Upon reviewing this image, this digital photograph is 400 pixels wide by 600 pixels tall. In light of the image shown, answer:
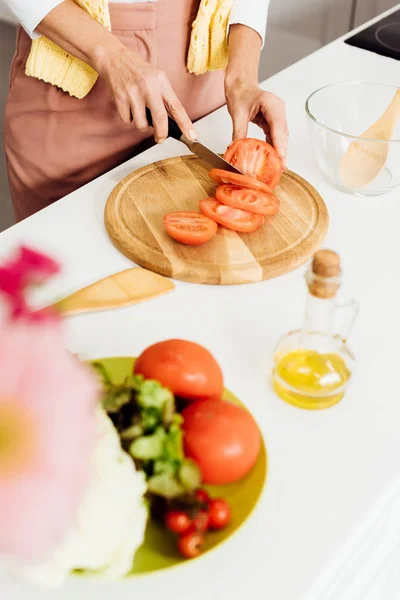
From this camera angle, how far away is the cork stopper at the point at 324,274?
0.60m

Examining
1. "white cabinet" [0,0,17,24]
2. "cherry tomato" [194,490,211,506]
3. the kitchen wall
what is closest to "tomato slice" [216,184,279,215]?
"cherry tomato" [194,490,211,506]

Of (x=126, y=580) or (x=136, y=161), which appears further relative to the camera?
(x=136, y=161)

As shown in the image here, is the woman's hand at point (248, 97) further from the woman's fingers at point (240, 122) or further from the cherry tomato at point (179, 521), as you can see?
the cherry tomato at point (179, 521)

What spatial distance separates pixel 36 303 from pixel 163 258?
181 millimetres

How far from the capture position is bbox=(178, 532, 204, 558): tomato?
0.53 meters

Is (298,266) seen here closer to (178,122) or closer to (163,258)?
(163,258)

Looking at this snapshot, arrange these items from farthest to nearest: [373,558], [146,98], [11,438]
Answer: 1. [146,98]
2. [373,558]
3. [11,438]

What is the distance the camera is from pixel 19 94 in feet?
4.22

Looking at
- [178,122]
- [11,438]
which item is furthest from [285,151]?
[11,438]

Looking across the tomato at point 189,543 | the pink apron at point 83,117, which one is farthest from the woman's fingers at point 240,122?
the tomato at point 189,543

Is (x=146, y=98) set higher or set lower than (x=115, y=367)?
higher

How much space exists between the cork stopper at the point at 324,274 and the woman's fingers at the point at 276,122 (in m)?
0.51

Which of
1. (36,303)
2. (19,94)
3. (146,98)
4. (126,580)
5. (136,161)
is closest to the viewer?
(126,580)

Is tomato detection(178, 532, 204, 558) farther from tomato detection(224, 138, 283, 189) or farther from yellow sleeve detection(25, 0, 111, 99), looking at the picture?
yellow sleeve detection(25, 0, 111, 99)
